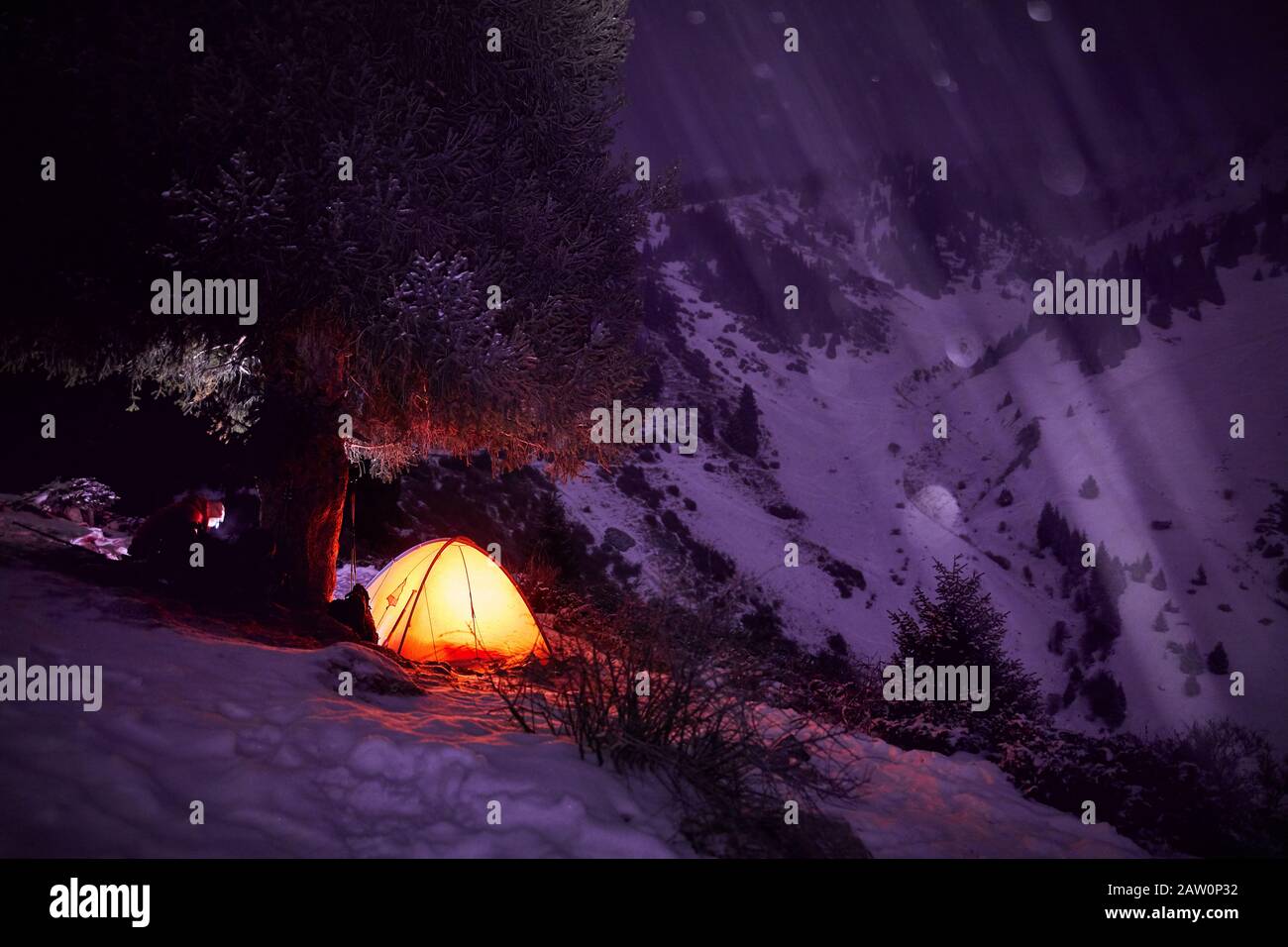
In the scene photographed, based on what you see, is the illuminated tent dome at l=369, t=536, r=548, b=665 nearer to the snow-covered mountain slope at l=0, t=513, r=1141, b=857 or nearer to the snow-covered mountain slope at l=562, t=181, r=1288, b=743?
the snow-covered mountain slope at l=0, t=513, r=1141, b=857

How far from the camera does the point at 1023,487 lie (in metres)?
89.8

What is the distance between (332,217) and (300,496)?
11.7ft

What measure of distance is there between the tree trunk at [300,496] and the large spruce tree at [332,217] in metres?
0.03

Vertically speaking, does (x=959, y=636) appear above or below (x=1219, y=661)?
above

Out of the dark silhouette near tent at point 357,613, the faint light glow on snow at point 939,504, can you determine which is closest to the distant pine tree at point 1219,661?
the faint light glow on snow at point 939,504

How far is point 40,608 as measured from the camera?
19.5 ft

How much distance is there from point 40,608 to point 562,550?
53.4 feet

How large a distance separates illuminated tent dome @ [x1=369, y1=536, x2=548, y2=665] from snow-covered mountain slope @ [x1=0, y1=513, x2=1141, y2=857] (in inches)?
102

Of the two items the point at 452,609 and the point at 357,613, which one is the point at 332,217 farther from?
the point at 452,609

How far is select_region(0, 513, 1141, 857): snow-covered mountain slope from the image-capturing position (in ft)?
12.2

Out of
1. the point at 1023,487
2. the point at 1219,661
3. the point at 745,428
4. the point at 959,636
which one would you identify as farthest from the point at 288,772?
the point at 1023,487

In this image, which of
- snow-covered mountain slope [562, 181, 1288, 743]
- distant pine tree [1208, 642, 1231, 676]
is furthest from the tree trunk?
distant pine tree [1208, 642, 1231, 676]
